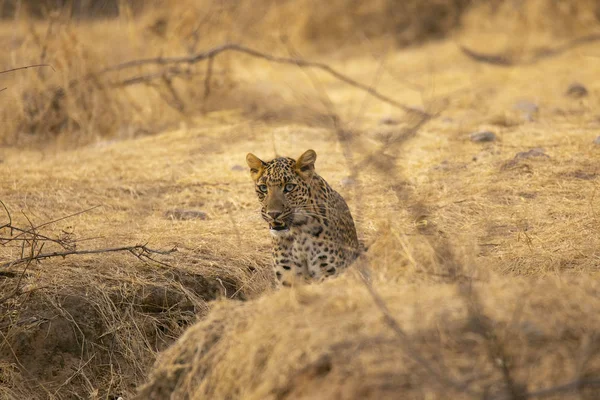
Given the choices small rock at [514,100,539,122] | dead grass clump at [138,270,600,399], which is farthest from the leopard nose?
small rock at [514,100,539,122]

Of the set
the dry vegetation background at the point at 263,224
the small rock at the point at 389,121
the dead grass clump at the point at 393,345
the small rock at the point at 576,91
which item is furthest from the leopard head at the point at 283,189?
the small rock at the point at 576,91

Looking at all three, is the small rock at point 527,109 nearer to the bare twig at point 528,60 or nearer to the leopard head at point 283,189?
the leopard head at point 283,189

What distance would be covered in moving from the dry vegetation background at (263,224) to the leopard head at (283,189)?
17.9 inches

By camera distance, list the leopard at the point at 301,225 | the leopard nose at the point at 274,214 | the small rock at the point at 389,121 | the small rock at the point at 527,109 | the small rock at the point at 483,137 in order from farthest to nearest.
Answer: the small rock at the point at 389,121, the small rock at the point at 527,109, the small rock at the point at 483,137, the leopard at the point at 301,225, the leopard nose at the point at 274,214

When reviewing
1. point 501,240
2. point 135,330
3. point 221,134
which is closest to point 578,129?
point 501,240

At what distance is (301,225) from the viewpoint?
7621 millimetres

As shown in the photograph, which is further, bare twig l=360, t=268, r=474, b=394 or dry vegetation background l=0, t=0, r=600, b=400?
dry vegetation background l=0, t=0, r=600, b=400

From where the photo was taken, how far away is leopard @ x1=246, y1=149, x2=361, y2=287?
7.50 meters

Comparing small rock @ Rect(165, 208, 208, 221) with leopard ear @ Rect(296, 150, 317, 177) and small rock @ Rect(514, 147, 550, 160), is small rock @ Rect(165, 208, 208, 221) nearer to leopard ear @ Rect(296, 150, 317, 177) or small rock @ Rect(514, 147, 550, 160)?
leopard ear @ Rect(296, 150, 317, 177)

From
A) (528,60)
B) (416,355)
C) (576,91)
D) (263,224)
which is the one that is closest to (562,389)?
(416,355)

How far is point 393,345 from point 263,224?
16.9ft

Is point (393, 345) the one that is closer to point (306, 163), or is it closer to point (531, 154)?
point (306, 163)

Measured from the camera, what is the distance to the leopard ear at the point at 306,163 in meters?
7.62

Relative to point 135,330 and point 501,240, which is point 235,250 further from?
point 501,240
